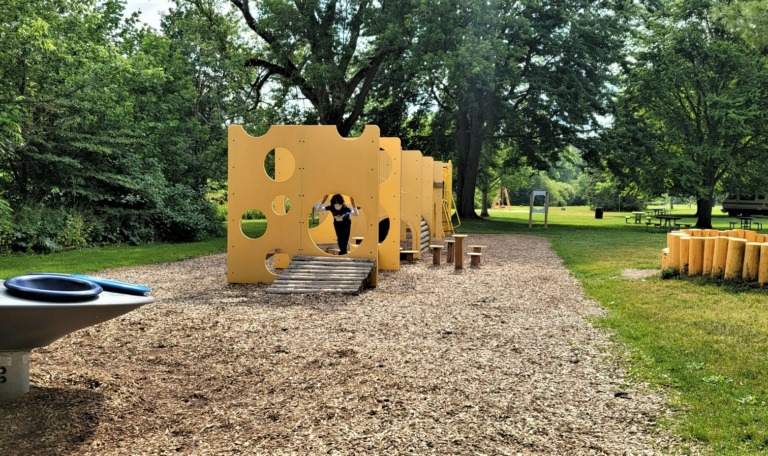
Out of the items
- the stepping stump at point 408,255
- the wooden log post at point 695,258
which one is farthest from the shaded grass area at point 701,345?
the stepping stump at point 408,255

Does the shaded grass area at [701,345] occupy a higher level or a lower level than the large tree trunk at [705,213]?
lower

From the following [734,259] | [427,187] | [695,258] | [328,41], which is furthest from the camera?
[328,41]

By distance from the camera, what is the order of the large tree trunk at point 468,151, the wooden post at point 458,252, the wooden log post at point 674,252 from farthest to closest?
the large tree trunk at point 468,151 → the wooden post at point 458,252 → the wooden log post at point 674,252

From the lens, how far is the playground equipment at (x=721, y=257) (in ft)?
30.4

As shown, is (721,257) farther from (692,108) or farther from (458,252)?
(692,108)

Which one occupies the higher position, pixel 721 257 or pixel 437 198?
pixel 437 198

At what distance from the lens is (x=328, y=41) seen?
23.8 metres

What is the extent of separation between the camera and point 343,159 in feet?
34.2

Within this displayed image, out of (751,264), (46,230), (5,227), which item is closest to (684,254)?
(751,264)

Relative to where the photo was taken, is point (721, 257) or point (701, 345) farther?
point (721, 257)

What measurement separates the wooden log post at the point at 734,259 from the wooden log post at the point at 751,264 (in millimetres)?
91

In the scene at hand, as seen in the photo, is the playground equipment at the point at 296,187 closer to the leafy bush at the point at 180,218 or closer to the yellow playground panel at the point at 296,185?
the yellow playground panel at the point at 296,185

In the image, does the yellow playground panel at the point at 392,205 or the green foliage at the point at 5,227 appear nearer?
the yellow playground panel at the point at 392,205

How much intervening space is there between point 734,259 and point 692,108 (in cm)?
2268
